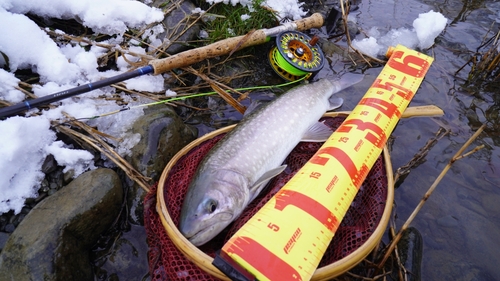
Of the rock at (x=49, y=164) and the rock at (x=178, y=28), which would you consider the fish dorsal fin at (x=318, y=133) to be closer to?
the rock at (x=178, y=28)

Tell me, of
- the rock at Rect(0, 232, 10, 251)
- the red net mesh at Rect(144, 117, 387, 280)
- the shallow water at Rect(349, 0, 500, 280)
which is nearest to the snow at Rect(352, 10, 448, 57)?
the shallow water at Rect(349, 0, 500, 280)

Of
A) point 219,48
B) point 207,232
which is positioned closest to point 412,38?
point 219,48

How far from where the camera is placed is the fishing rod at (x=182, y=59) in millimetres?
2405

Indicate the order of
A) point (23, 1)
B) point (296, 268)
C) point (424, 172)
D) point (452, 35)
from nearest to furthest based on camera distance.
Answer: point (296, 268) → point (424, 172) → point (23, 1) → point (452, 35)

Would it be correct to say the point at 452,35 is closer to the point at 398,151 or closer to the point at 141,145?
the point at 398,151

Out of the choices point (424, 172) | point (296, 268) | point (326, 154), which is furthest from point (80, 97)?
point (424, 172)

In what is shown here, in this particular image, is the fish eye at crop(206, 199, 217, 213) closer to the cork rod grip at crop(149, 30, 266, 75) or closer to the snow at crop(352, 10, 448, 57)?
the cork rod grip at crop(149, 30, 266, 75)

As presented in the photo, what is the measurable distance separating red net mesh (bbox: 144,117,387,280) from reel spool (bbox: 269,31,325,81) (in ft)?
4.36

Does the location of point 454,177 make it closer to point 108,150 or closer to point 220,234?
point 220,234

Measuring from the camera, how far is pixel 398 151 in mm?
3285

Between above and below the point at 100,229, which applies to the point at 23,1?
above

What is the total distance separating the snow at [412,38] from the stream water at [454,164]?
7.8 inches

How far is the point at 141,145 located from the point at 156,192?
66 cm

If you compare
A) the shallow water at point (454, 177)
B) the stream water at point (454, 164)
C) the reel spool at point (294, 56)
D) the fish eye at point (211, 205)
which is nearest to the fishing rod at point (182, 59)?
the reel spool at point (294, 56)
